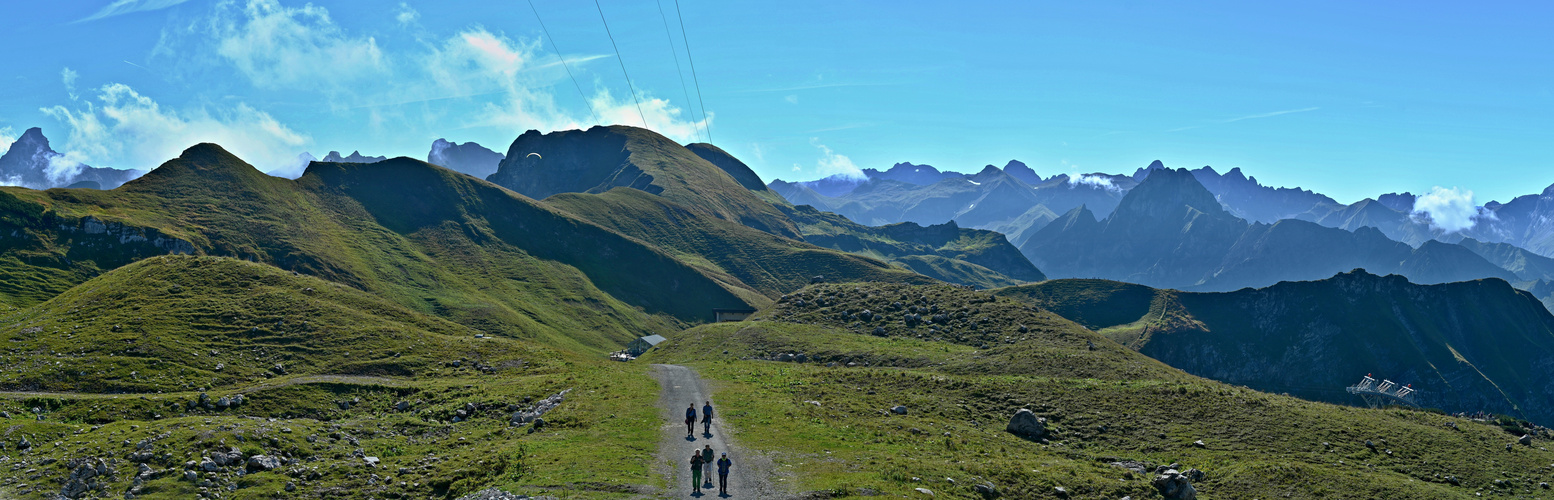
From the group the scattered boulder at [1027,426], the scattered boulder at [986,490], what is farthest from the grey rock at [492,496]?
the scattered boulder at [1027,426]

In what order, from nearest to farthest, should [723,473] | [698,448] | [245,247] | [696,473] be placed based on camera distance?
1. [696,473]
2. [723,473]
3. [698,448]
4. [245,247]

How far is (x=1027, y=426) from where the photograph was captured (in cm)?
5125

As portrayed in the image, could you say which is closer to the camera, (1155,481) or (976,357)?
(1155,481)

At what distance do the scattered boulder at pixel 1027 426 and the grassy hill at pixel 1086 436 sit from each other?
88cm

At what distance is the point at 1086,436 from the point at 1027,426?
3.75 m

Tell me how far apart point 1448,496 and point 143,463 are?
6137cm

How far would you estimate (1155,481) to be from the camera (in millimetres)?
41188

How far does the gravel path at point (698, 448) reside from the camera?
3192 centimetres

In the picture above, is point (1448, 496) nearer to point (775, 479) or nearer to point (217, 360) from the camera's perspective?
point (775, 479)

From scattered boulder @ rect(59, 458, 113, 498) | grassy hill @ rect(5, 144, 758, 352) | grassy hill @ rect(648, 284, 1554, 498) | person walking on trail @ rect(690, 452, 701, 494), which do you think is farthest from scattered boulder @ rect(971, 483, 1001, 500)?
grassy hill @ rect(5, 144, 758, 352)

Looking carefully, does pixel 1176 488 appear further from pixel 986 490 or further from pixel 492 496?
pixel 492 496

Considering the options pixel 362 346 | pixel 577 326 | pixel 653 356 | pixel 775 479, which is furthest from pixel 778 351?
pixel 577 326

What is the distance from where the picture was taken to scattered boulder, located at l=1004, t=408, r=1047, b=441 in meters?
51.1

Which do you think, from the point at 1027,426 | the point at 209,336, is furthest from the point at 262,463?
the point at 209,336
